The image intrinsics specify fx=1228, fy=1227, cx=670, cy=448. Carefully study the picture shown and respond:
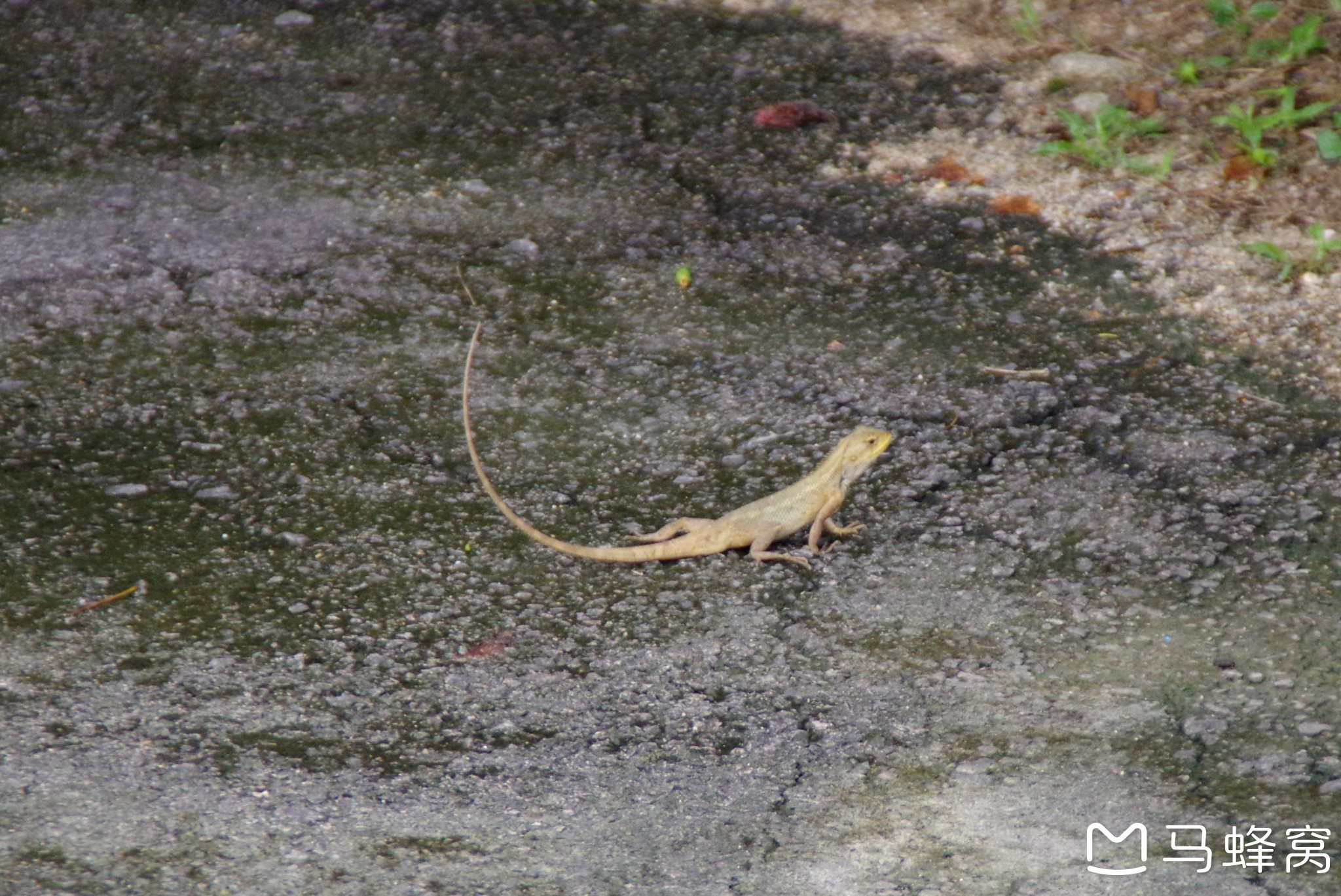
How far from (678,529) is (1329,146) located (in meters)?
3.69

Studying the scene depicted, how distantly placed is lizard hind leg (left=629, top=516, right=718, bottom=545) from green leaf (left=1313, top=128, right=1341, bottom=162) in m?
3.56

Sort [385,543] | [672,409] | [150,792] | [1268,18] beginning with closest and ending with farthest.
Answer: [150,792] < [385,543] < [672,409] < [1268,18]

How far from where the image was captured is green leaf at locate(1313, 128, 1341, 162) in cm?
534

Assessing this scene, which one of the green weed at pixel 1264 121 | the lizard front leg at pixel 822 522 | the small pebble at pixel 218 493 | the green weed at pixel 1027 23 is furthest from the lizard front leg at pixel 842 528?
the green weed at pixel 1027 23

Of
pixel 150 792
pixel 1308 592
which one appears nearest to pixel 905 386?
pixel 1308 592

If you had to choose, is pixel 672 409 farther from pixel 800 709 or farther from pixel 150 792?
pixel 150 792

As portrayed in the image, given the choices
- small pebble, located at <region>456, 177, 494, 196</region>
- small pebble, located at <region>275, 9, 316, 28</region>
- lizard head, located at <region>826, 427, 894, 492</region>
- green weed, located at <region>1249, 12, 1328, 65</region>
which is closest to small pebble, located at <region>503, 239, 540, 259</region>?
small pebble, located at <region>456, 177, 494, 196</region>

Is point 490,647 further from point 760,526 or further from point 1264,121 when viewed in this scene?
point 1264,121

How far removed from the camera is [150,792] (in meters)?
2.86

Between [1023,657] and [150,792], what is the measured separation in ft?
7.21

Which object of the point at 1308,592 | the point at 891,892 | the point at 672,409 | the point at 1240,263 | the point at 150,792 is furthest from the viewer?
the point at 1240,263

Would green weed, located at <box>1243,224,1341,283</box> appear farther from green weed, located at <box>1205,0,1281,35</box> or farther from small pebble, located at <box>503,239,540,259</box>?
small pebble, located at <box>503,239,540,259</box>

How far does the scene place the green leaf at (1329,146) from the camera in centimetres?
534

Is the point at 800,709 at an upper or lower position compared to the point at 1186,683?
lower
